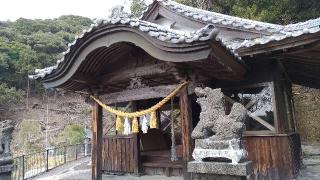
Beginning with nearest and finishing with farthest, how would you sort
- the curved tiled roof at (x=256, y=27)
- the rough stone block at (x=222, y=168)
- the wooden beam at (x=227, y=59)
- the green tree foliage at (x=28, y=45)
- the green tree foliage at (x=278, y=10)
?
the rough stone block at (x=222, y=168) → the wooden beam at (x=227, y=59) → the curved tiled roof at (x=256, y=27) → the green tree foliage at (x=278, y=10) → the green tree foliage at (x=28, y=45)

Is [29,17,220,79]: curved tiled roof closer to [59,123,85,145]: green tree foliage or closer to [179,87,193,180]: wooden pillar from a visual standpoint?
[179,87,193,180]: wooden pillar

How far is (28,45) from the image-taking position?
40656 mm

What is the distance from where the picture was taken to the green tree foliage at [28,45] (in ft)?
120

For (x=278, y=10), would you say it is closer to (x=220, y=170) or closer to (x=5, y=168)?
(x=220, y=170)

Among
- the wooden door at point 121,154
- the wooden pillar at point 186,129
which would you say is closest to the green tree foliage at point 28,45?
the wooden door at point 121,154

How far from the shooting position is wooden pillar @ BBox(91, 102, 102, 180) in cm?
890

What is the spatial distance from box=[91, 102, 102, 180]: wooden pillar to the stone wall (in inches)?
550

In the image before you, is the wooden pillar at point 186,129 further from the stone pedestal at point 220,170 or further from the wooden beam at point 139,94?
the stone pedestal at point 220,170

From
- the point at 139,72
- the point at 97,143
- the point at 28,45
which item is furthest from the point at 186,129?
the point at 28,45

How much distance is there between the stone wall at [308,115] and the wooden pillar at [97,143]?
1397 cm

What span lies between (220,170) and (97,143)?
16.6 ft

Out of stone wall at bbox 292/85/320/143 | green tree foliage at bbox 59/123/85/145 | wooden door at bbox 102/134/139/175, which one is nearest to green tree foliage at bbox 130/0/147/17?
green tree foliage at bbox 59/123/85/145

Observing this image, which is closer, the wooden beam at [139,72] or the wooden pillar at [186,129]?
the wooden pillar at [186,129]

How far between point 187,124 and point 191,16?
534 cm
